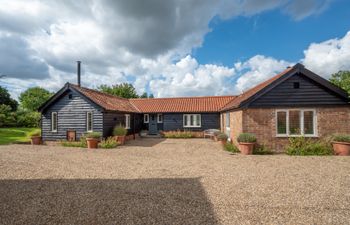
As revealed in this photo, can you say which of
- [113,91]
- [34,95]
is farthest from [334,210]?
[34,95]

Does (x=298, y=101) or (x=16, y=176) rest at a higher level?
(x=298, y=101)

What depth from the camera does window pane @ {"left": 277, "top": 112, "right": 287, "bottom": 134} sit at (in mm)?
11359

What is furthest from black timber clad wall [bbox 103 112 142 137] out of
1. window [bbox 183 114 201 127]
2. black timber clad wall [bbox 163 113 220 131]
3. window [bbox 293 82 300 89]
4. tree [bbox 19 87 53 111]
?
tree [bbox 19 87 53 111]

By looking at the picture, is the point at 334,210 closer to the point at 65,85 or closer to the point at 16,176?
the point at 16,176

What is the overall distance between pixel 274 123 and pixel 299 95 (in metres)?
2.04

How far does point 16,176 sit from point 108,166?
9.99ft

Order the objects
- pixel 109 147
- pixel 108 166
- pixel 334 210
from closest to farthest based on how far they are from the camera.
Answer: pixel 334 210, pixel 108 166, pixel 109 147

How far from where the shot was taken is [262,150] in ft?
36.8

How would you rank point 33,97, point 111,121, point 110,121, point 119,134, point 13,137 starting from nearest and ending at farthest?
point 119,134
point 110,121
point 111,121
point 13,137
point 33,97

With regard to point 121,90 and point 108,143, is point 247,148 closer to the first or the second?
point 108,143

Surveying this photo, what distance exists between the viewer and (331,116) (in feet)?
36.3

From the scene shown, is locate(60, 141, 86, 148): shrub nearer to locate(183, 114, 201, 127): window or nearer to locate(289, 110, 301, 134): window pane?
locate(183, 114, 201, 127): window

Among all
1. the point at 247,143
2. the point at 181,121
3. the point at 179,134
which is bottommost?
the point at 179,134

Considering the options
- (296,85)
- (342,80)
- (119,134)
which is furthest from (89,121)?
(342,80)
